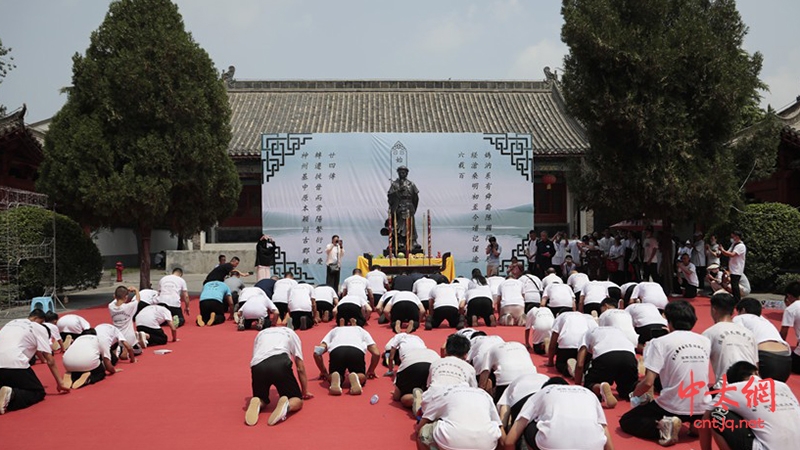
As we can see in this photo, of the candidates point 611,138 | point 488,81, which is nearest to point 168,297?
point 611,138

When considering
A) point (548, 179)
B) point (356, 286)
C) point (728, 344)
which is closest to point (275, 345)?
point (728, 344)

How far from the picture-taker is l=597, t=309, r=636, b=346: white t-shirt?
6.21 metres

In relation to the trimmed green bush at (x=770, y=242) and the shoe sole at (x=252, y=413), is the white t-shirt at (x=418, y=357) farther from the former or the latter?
the trimmed green bush at (x=770, y=242)

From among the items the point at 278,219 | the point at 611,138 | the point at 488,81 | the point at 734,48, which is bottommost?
the point at 278,219

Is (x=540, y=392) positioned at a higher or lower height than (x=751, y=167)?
lower

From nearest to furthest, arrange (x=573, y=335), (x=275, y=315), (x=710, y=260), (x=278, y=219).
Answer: (x=573, y=335) < (x=275, y=315) < (x=710, y=260) < (x=278, y=219)

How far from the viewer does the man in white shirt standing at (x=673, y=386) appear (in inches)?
178

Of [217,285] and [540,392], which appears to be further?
[217,285]

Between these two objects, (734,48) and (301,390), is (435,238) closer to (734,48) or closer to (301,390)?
(734,48)

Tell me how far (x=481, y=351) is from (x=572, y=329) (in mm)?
1539

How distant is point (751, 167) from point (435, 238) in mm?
7372

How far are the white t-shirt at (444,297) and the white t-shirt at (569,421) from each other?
17.6ft

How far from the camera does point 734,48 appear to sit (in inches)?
501

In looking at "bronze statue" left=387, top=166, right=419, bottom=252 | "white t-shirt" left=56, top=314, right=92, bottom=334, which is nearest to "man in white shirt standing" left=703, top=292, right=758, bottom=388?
"white t-shirt" left=56, top=314, right=92, bottom=334
